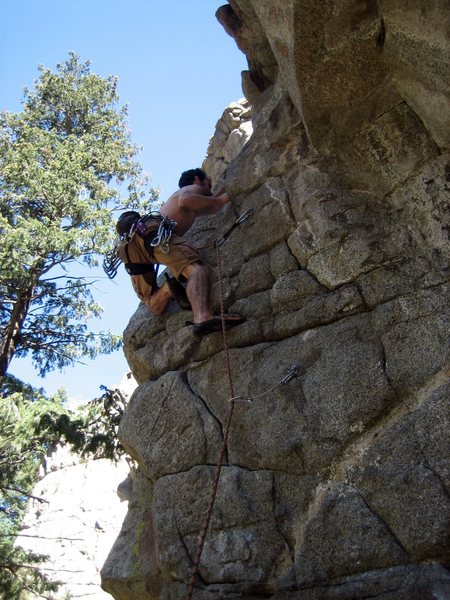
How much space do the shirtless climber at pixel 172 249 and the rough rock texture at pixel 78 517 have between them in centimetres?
1127

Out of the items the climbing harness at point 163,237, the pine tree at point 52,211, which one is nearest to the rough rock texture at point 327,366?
the climbing harness at point 163,237

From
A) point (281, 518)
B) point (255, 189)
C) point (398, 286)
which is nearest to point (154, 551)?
point (281, 518)

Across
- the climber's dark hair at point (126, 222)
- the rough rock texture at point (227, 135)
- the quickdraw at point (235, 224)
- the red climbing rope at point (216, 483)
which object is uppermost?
the rough rock texture at point (227, 135)

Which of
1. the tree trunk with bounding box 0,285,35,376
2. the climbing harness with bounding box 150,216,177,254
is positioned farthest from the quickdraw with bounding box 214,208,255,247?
the tree trunk with bounding box 0,285,35,376

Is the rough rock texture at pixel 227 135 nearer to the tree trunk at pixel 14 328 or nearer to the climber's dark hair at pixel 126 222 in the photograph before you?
the tree trunk at pixel 14 328

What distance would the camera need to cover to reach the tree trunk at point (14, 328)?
1048 centimetres

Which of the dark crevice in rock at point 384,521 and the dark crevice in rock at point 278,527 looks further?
the dark crevice in rock at point 278,527

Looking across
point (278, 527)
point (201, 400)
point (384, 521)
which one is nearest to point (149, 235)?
point (201, 400)

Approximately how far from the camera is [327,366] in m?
4.40

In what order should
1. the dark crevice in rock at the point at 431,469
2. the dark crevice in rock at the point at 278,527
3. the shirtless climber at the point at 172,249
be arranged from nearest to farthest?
the dark crevice in rock at the point at 431,469
the dark crevice in rock at the point at 278,527
the shirtless climber at the point at 172,249

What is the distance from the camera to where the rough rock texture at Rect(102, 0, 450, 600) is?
12.1 feet

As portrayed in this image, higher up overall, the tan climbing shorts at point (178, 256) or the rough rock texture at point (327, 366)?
the tan climbing shorts at point (178, 256)

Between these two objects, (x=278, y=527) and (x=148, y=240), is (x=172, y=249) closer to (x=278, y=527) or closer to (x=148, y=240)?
(x=148, y=240)

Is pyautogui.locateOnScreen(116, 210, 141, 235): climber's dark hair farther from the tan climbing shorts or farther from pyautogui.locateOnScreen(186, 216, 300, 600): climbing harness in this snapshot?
pyautogui.locateOnScreen(186, 216, 300, 600): climbing harness
